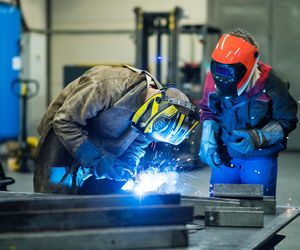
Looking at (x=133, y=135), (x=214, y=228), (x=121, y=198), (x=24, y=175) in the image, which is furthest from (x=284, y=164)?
(x=121, y=198)

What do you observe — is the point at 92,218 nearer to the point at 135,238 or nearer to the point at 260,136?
the point at 135,238

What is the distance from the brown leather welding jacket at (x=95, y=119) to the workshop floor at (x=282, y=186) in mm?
1985

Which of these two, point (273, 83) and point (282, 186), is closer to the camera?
point (273, 83)

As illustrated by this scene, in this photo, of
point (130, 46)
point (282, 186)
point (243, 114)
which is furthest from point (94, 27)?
point (243, 114)

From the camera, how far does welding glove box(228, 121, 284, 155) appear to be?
370 cm

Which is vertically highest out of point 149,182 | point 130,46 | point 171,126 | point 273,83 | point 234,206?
point 130,46

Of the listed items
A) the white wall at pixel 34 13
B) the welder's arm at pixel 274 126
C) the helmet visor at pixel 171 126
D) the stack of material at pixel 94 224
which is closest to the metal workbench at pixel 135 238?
the stack of material at pixel 94 224

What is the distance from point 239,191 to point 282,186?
4.59m

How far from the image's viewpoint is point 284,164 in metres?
9.62

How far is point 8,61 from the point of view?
1023 cm

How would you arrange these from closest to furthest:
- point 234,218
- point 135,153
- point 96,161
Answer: point 234,218
point 96,161
point 135,153

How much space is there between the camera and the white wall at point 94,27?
13188 mm

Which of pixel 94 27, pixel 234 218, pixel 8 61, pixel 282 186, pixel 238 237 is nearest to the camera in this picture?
pixel 238 237

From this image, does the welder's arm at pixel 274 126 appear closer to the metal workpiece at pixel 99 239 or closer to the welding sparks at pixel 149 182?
the welding sparks at pixel 149 182
